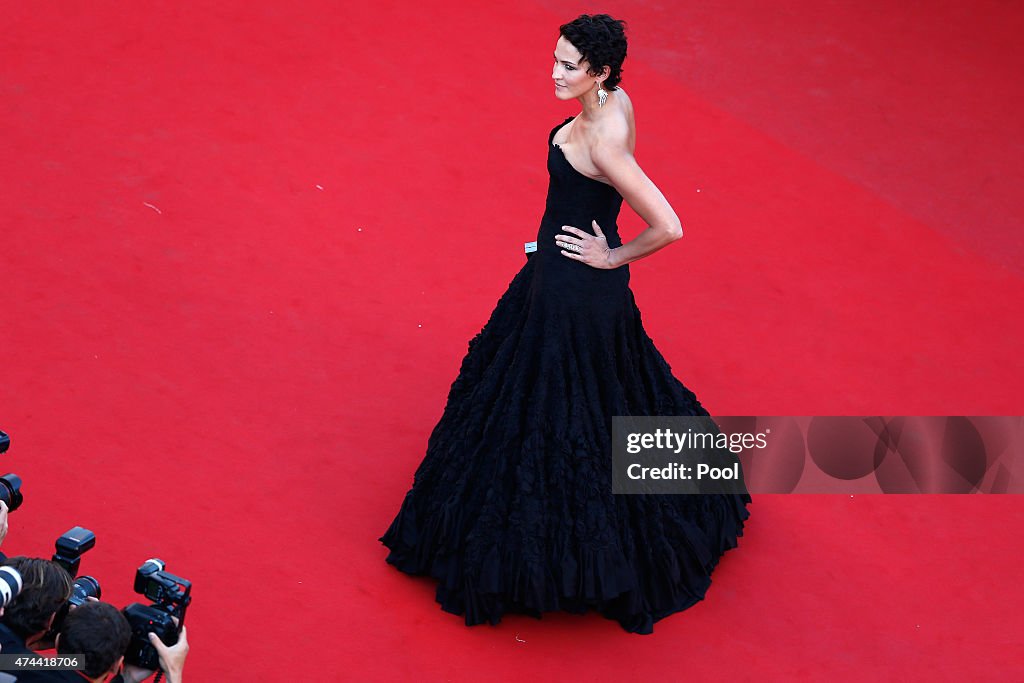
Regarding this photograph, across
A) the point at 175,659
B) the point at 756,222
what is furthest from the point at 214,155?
the point at 175,659

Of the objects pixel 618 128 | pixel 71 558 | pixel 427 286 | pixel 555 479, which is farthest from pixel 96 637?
pixel 427 286

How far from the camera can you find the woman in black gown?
12.6ft

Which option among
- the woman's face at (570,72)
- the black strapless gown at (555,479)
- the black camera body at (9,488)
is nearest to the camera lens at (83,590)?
the black camera body at (9,488)

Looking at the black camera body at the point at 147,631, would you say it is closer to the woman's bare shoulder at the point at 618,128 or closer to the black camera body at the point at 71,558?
the black camera body at the point at 71,558

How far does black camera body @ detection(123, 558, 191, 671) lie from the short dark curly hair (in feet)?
5.89

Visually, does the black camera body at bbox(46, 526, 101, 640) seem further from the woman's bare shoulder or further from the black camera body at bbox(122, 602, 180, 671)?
the woman's bare shoulder

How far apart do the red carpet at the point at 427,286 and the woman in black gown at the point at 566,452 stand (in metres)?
0.15

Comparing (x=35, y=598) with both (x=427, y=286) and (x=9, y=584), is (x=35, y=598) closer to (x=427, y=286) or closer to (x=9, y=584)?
(x=9, y=584)

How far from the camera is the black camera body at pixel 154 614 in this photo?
3.09 m

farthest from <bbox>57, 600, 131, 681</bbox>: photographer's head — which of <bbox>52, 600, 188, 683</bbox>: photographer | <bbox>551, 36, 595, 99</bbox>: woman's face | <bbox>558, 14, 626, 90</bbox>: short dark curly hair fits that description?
<bbox>558, 14, 626, 90</bbox>: short dark curly hair

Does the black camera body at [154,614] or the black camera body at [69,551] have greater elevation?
the black camera body at [69,551]

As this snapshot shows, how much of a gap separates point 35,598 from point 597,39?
207 centimetres

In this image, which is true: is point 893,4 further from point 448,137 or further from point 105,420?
point 105,420

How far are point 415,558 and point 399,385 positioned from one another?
3.12 feet
